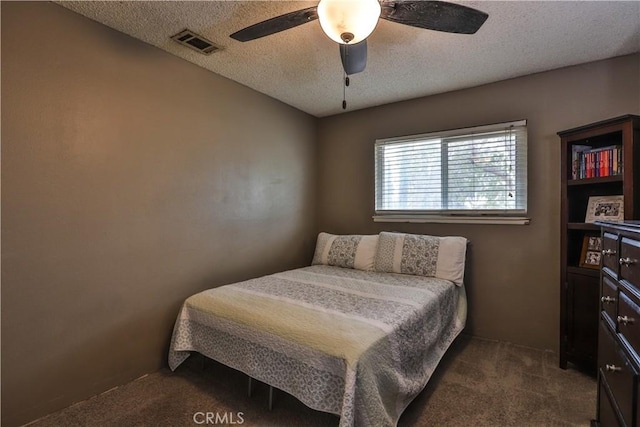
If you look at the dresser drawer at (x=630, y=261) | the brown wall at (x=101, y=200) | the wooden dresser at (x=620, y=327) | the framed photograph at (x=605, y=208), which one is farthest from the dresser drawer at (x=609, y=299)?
the brown wall at (x=101, y=200)

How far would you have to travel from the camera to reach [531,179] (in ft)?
8.26

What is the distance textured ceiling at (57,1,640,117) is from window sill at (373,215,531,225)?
1.21 m

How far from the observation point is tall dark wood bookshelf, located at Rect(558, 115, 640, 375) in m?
2.00

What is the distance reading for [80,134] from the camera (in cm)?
179

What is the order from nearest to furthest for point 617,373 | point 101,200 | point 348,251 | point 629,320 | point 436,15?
point 629,320 < point 617,373 < point 436,15 < point 101,200 < point 348,251

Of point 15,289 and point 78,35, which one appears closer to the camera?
point 15,289

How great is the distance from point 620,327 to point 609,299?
183 millimetres

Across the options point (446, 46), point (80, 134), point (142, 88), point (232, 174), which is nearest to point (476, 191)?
point (446, 46)

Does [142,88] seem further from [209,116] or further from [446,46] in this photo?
[446,46]

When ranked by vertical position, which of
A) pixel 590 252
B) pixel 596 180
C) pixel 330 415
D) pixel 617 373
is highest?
pixel 596 180

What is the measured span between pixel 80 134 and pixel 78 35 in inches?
23.2

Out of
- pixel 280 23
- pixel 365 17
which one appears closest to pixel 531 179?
pixel 365 17

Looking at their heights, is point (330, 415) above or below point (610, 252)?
below

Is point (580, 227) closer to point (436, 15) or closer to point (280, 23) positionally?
point (436, 15)
